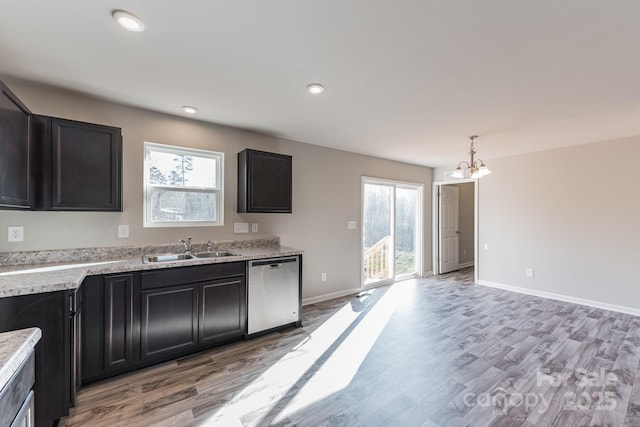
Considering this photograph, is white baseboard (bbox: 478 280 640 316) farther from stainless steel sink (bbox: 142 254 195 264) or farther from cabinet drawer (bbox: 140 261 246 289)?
stainless steel sink (bbox: 142 254 195 264)

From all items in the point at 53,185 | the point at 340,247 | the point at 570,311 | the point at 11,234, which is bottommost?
the point at 570,311

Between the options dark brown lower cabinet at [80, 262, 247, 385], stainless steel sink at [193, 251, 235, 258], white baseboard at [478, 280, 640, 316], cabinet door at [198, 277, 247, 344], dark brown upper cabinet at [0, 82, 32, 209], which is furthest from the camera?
white baseboard at [478, 280, 640, 316]

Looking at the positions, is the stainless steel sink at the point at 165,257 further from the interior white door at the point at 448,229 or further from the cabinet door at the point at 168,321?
the interior white door at the point at 448,229

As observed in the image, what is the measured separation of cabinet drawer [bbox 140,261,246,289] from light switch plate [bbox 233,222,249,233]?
2.36 feet

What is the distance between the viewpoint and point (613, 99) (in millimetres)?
2578

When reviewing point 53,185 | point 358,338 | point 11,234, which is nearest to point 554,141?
point 358,338

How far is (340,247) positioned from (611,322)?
12.0ft

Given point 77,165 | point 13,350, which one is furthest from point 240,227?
point 13,350

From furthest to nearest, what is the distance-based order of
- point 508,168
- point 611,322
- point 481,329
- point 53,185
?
point 508,168 < point 611,322 < point 481,329 < point 53,185

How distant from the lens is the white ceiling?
1.53 m

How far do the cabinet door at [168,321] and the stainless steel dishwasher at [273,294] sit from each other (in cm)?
58

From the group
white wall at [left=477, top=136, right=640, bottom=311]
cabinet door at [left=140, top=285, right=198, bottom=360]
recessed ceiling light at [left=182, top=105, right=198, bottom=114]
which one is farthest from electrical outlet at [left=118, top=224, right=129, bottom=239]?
white wall at [left=477, top=136, right=640, bottom=311]

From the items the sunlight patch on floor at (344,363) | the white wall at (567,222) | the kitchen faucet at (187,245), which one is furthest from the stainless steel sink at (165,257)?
the white wall at (567,222)

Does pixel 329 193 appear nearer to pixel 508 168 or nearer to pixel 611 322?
pixel 508 168
